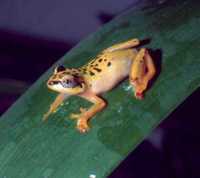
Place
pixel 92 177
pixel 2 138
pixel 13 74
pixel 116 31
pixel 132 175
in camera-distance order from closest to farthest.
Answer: pixel 92 177, pixel 2 138, pixel 116 31, pixel 132 175, pixel 13 74

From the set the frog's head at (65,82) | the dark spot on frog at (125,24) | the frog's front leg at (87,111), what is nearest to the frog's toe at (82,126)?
the frog's front leg at (87,111)

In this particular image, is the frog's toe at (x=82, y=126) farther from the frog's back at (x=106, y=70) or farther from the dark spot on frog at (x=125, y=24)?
the dark spot on frog at (x=125, y=24)

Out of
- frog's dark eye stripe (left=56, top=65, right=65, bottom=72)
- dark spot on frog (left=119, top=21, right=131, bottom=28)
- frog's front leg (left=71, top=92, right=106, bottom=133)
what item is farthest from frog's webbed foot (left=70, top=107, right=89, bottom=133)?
dark spot on frog (left=119, top=21, right=131, bottom=28)

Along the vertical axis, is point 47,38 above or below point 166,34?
above

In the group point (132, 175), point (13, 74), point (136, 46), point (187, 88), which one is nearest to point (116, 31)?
point (136, 46)

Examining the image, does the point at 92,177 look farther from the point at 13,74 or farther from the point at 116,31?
the point at 13,74

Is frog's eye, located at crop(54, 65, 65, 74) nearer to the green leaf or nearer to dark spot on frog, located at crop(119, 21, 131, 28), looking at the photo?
the green leaf
